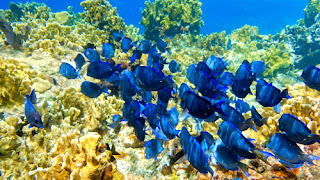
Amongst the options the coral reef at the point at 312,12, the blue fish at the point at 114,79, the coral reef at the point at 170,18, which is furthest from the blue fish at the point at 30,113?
the coral reef at the point at 312,12

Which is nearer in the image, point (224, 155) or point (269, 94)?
point (224, 155)

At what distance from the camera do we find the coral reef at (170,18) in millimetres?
10219

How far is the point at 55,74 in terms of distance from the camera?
4.98 meters

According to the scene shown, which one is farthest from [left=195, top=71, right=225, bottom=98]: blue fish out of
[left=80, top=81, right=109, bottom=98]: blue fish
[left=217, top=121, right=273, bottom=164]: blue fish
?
[left=80, top=81, right=109, bottom=98]: blue fish

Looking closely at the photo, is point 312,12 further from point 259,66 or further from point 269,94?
point 269,94

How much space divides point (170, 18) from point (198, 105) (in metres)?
10.0

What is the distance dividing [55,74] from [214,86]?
4952 mm

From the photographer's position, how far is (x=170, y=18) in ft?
34.2

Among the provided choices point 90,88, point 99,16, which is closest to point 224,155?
point 90,88

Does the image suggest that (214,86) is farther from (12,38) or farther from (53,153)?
(12,38)

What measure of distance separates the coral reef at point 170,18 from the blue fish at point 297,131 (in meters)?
9.37

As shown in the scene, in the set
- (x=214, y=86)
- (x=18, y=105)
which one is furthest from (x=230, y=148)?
(x=18, y=105)

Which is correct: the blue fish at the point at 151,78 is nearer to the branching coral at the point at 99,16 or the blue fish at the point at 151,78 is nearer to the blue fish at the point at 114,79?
the blue fish at the point at 114,79

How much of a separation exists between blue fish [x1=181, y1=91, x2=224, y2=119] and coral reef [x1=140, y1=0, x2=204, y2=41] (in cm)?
933
